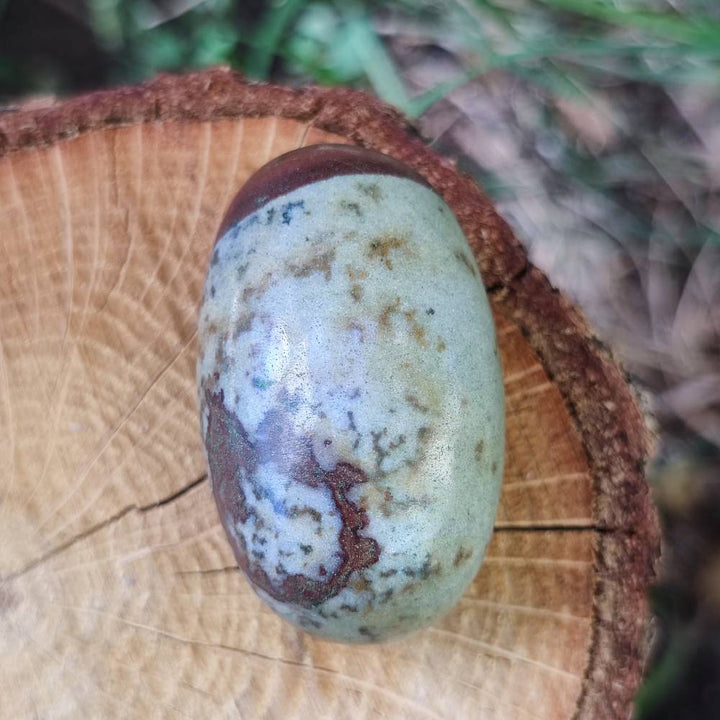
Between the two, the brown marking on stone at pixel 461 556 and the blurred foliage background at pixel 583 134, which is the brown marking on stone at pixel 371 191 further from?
the blurred foliage background at pixel 583 134

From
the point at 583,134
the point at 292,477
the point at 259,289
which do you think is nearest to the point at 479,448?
the point at 292,477

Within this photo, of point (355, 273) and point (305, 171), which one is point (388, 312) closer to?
point (355, 273)

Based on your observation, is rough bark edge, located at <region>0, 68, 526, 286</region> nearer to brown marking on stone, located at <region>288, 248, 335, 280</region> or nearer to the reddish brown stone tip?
the reddish brown stone tip

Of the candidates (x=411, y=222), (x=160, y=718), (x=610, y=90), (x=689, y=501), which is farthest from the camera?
(x=610, y=90)

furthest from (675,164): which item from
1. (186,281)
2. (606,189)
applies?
(186,281)

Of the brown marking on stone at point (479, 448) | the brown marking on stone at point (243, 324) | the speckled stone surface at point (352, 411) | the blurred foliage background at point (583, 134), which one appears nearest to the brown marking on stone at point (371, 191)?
the speckled stone surface at point (352, 411)

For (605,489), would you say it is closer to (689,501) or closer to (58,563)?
(689,501)

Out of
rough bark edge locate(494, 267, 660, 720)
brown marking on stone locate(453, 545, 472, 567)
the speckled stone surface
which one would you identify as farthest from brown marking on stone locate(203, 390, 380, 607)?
rough bark edge locate(494, 267, 660, 720)
